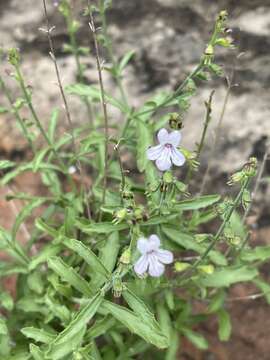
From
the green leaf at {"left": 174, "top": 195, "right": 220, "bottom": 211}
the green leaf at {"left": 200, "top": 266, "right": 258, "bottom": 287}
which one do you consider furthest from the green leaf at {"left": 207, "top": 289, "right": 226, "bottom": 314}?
the green leaf at {"left": 174, "top": 195, "right": 220, "bottom": 211}

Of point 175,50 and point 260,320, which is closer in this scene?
point 260,320

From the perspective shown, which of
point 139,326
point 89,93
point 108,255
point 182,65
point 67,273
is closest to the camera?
point 139,326

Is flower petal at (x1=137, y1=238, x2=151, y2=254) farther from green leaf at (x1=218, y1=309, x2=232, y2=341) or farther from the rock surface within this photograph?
the rock surface

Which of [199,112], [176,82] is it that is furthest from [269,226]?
[176,82]

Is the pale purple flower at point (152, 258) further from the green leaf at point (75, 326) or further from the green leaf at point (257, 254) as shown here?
the green leaf at point (257, 254)

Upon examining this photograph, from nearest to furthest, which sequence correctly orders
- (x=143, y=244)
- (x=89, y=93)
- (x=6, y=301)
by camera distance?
(x=143, y=244) < (x=6, y=301) < (x=89, y=93)

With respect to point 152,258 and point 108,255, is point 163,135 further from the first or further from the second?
point 108,255

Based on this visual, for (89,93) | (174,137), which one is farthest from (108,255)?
(89,93)

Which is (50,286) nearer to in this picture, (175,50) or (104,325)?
(104,325)
